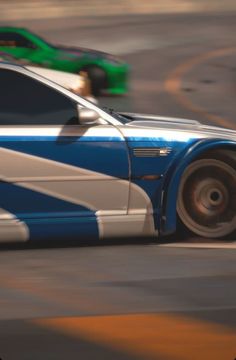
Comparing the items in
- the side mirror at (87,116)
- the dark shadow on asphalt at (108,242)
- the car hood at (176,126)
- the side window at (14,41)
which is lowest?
the dark shadow on asphalt at (108,242)

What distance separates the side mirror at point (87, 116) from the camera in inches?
273

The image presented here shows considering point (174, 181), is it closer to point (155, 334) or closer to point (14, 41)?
point (155, 334)

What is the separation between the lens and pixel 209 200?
24.0 ft

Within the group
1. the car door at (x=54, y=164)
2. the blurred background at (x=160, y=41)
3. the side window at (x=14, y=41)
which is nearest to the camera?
the car door at (x=54, y=164)

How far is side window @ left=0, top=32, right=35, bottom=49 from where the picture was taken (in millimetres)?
19812

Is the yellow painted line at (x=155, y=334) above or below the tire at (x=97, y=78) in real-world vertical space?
above

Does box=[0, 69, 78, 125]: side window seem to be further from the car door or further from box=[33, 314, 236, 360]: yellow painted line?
box=[33, 314, 236, 360]: yellow painted line

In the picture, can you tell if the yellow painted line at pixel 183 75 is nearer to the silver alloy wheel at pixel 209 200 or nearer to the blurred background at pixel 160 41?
the blurred background at pixel 160 41

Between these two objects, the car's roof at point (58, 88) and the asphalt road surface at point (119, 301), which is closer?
the asphalt road surface at point (119, 301)

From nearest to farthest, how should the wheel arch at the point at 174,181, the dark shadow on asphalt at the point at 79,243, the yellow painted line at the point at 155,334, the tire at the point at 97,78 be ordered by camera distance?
1. the yellow painted line at the point at 155,334
2. the wheel arch at the point at 174,181
3. the dark shadow on asphalt at the point at 79,243
4. the tire at the point at 97,78

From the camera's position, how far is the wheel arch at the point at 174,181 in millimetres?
7078

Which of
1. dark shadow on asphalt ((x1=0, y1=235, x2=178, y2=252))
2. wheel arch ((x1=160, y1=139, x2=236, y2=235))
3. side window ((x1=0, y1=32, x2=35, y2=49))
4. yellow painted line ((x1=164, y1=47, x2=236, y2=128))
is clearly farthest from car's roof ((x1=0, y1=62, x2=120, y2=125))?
side window ((x1=0, y1=32, x2=35, y2=49))

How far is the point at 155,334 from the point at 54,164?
253 cm

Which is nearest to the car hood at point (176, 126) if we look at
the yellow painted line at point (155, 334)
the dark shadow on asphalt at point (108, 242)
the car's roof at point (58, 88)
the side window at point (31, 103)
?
the car's roof at point (58, 88)
